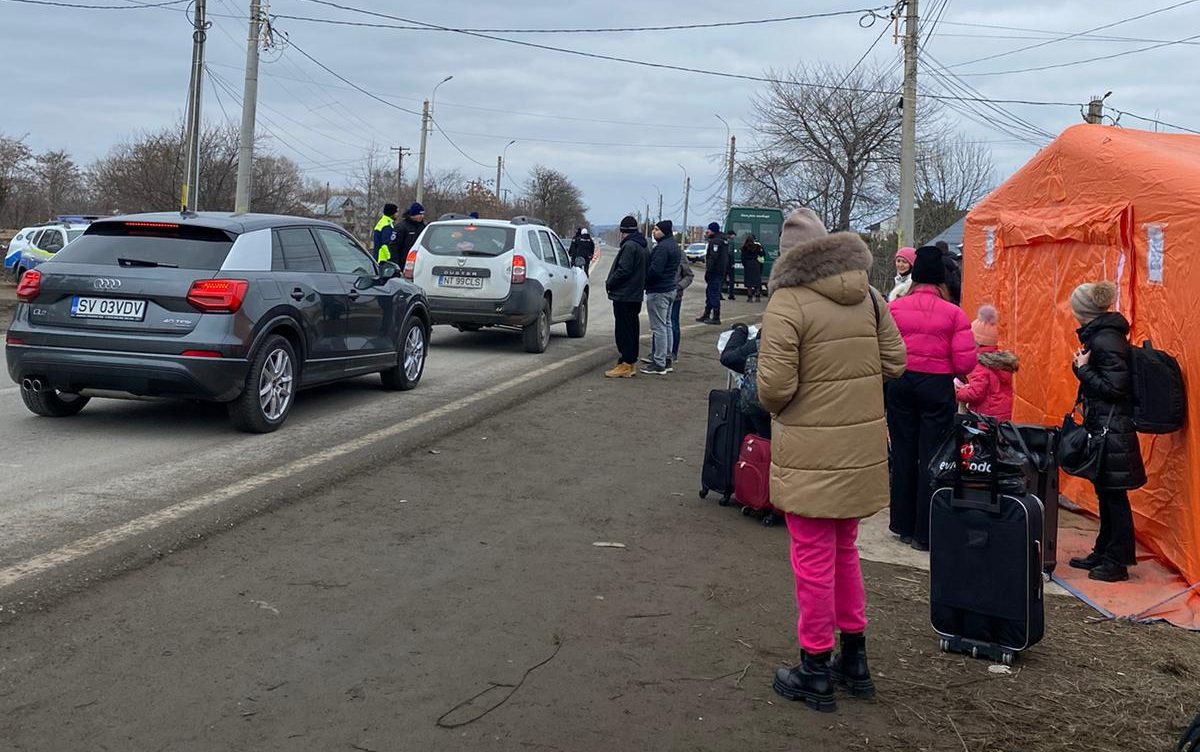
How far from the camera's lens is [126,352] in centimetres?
787

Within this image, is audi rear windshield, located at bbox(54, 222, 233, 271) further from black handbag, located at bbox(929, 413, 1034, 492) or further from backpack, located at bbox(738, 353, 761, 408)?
black handbag, located at bbox(929, 413, 1034, 492)

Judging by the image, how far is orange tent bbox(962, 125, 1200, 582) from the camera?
6.22m

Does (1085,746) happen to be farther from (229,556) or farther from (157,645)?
(229,556)

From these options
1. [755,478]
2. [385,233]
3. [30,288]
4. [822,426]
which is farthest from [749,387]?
A: [385,233]

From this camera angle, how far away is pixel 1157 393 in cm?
587

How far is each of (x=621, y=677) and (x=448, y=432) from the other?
16.6 ft

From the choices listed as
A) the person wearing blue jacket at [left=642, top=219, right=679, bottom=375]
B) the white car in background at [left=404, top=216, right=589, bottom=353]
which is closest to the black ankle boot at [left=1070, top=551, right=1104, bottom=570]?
the person wearing blue jacket at [left=642, top=219, right=679, bottom=375]

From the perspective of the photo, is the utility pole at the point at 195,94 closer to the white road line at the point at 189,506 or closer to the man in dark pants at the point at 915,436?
the white road line at the point at 189,506

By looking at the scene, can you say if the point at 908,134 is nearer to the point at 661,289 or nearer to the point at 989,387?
the point at 661,289

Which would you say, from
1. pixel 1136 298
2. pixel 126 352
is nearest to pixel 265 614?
pixel 126 352

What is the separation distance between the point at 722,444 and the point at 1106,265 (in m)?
2.83

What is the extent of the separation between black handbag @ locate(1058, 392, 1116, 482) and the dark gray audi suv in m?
5.58

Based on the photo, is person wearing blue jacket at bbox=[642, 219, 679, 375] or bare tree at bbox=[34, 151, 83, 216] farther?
bare tree at bbox=[34, 151, 83, 216]

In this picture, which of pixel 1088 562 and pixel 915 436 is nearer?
pixel 1088 562
